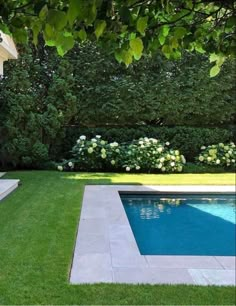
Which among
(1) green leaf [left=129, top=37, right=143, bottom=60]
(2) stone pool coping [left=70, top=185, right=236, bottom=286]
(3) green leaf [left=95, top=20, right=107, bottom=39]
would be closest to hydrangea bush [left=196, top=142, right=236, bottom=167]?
(2) stone pool coping [left=70, top=185, right=236, bottom=286]

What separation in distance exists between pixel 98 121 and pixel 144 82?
219 centimetres

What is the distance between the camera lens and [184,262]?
4910mm

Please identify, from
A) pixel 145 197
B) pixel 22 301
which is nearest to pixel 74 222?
pixel 22 301

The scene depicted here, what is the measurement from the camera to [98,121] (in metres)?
15.4

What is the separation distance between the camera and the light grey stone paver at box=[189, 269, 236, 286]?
4284 millimetres

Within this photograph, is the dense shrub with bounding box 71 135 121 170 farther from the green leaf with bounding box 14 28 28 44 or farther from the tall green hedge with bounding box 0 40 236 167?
the green leaf with bounding box 14 28 28 44

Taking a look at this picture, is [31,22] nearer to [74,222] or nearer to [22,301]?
[22,301]

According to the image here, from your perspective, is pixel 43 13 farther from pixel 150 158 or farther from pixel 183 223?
pixel 150 158

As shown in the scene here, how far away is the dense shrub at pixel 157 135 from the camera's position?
14.8m

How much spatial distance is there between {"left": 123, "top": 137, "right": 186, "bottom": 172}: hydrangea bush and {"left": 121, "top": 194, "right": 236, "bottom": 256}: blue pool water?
3.27 meters

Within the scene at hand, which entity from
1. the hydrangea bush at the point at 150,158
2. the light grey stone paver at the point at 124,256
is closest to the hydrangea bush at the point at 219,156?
the hydrangea bush at the point at 150,158

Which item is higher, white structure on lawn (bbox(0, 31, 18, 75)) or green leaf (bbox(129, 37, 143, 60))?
white structure on lawn (bbox(0, 31, 18, 75))

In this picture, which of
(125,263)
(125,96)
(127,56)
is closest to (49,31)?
(127,56)

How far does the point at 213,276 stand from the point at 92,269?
130 centimetres
